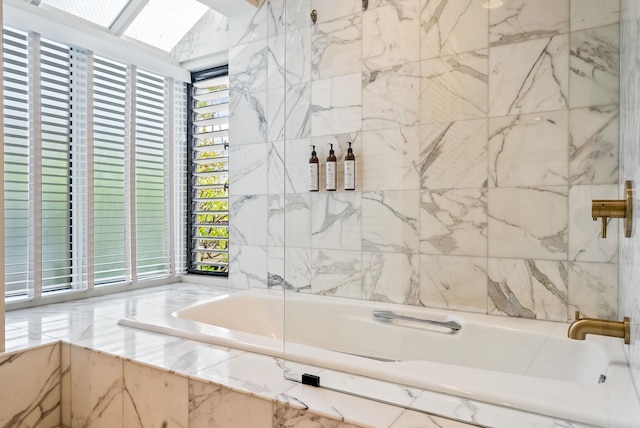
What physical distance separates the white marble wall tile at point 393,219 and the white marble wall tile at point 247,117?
112cm

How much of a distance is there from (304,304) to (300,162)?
0.62m

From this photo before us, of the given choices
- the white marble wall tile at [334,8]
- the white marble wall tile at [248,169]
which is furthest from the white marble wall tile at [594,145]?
the white marble wall tile at [248,169]

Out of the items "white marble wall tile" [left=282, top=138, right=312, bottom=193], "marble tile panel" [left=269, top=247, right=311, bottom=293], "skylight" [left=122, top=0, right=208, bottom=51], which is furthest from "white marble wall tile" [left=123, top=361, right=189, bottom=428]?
"skylight" [left=122, top=0, right=208, bottom=51]

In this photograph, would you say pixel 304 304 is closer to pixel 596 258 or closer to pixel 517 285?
pixel 517 285

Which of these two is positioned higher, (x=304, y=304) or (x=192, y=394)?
(x=304, y=304)

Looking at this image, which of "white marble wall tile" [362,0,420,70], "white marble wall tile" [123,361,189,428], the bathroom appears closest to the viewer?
"white marble wall tile" [123,361,189,428]

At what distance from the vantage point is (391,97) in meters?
1.95

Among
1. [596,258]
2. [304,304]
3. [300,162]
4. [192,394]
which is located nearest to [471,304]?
[596,258]

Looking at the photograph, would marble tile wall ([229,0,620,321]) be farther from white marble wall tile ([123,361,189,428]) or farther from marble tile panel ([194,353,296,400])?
white marble wall tile ([123,361,189,428])

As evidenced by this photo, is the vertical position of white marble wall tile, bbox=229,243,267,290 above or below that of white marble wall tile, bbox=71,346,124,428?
above

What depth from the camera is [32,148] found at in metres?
2.21

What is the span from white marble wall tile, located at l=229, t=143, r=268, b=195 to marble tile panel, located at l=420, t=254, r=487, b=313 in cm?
128

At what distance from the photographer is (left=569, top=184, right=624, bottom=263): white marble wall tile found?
5.03ft

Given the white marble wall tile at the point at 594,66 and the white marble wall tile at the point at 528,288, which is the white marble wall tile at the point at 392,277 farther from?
the white marble wall tile at the point at 594,66
